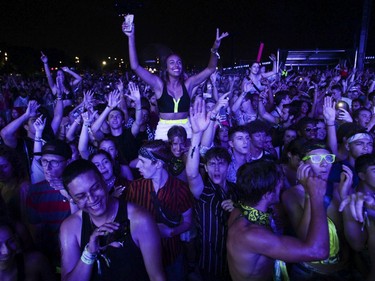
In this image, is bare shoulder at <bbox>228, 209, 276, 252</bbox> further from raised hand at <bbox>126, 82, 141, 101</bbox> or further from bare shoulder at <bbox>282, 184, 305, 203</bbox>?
raised hand at <bbox>126, 82, 141, 101</bbox>

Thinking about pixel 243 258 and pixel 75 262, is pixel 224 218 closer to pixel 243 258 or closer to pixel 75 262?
pixel 243 258

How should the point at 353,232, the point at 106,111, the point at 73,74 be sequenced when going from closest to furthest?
the point at 353,232 → the point at 106,111 → the point at 73,74

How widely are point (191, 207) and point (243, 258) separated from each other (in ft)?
3.03

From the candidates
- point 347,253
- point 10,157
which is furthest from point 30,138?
point 347,253

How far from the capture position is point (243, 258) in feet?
6.63

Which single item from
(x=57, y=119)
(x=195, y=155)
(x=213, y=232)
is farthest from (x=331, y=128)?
(x=57, y=119)

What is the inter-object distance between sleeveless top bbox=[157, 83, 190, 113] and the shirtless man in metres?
2.36

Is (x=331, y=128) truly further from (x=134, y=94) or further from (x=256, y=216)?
(x=134, y=94)

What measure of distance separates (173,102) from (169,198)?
201 centimetres

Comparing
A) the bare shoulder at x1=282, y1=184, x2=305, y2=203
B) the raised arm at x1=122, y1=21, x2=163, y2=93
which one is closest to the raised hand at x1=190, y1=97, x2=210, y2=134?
the bare shoulder at x1=282, y1=184, x2=305, y2=203

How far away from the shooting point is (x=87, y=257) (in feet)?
5.97

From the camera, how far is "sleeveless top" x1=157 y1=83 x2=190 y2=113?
4.47m

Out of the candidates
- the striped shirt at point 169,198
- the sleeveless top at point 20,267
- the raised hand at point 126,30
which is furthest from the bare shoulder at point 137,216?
the raised hand at point 126,30

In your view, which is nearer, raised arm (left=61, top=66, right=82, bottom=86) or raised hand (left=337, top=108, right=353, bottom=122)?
raised hand (left=337, top=108, right=353, bottom=122)
